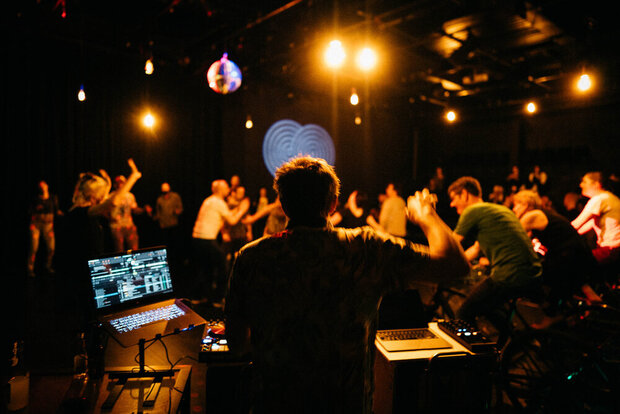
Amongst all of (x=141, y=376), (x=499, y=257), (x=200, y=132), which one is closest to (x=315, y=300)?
(x=141, y=376)

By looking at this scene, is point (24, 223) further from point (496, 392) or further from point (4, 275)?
point (496, 392)

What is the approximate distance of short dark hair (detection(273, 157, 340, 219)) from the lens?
1.24 metres

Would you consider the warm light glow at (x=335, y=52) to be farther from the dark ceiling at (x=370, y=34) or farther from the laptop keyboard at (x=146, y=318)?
the laptop keyboard at (x=146, y=318)

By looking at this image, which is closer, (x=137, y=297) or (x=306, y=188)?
(x=306, y=188)

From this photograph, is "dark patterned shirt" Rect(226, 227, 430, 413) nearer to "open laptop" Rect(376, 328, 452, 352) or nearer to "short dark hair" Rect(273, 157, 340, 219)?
"short dark hair" Rect(273, 157, 340, 219)

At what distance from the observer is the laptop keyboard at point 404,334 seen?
2.18m

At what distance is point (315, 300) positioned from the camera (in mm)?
1211

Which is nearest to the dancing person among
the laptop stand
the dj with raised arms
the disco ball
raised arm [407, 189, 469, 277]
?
the disco ball

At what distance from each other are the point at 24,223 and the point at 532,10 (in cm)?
936

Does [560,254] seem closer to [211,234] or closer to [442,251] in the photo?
[442,251]

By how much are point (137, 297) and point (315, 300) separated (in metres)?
1.32

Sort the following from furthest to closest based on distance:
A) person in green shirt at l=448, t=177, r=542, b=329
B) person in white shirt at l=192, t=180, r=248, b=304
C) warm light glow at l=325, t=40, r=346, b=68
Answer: person in white shirt at l=192, t=180, r=248, b=304 < warm light glow at l=325, t=40, r=346, b=68 < person in green shirt at l=448, t=177, r=542, b=329

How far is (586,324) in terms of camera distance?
3.16m

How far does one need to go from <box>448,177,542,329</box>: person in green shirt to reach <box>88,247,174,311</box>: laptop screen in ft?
6.97
